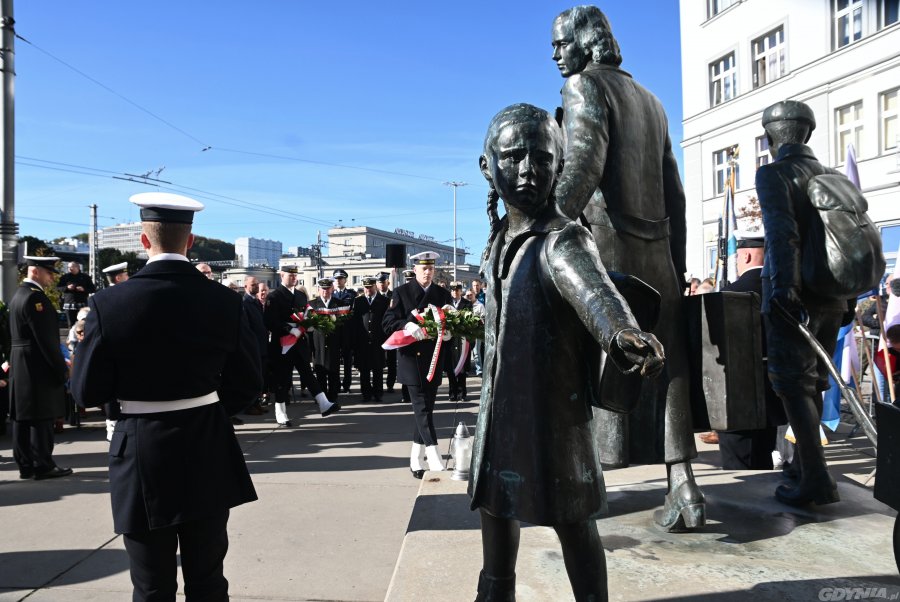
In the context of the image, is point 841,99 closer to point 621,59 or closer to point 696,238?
point 696,238

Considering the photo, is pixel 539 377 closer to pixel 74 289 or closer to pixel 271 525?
pixel 271 525

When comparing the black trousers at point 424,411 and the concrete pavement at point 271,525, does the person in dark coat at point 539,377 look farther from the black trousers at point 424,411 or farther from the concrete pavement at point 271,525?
the black trousers at point 424,411

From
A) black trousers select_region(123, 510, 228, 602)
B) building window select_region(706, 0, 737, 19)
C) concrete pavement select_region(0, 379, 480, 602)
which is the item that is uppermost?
building window select_region(706, 0, 737, 19)

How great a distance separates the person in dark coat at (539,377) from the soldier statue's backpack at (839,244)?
229 cm

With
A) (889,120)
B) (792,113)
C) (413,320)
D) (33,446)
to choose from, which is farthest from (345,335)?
(889,120)

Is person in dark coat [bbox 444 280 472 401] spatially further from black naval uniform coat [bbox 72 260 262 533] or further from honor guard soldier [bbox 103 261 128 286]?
black naval uniform coat [bbox 72 260 262 533]

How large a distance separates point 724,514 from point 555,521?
79.6 inches

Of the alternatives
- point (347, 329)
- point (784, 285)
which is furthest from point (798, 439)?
point (347, 329)

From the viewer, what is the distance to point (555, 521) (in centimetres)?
207

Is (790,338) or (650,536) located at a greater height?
(790,338)

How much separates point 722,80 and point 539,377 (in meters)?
31.9

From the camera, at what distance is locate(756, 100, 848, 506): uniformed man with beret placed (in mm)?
3738

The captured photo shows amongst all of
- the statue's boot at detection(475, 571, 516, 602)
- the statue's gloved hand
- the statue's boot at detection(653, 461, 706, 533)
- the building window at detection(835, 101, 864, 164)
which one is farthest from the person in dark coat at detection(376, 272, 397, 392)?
the building window at detection(835, 101, 864, 164)

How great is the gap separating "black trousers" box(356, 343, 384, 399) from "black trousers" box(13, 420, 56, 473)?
627 centimetres
